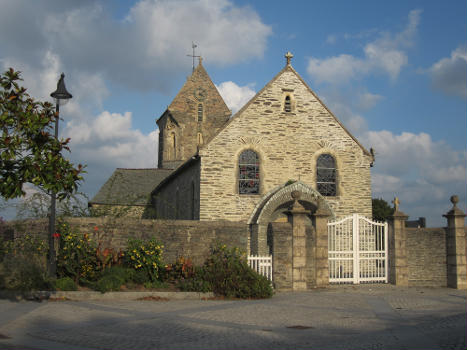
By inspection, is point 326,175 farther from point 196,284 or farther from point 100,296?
point 100,296

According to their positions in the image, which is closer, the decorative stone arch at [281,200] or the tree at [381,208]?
the decorative stone arch at [281,200]

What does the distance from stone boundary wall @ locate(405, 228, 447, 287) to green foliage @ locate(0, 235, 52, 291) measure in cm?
1114

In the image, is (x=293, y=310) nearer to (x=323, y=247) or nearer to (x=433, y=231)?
(x=323, y=247)

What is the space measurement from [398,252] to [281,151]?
766cm

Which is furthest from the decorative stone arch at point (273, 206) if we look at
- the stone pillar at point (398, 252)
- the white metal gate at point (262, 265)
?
the white metal gate at point (262, 265)

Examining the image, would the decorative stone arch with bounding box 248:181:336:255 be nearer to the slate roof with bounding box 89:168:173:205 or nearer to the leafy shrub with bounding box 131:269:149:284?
the leafy shrub with bounding box 131:269:149:284

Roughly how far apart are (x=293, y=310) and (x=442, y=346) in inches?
151

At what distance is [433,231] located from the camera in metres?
16.2

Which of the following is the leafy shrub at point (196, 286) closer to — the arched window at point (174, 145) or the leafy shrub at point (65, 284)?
the leafy shrub at point (65, 284)

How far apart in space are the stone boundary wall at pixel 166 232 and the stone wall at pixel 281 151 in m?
5.81

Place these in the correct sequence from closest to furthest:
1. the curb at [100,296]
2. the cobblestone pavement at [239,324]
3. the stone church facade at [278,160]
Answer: the cobblestone pavement at [239,324] → the curb at [100,296] → the stone church facade at [278,160]

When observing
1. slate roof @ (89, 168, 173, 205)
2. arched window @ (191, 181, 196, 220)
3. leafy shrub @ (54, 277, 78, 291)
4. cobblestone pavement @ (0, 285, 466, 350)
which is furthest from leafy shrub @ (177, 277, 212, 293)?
slate roof @ (89, 168, 173, 205)

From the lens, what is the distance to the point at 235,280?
1236 cm

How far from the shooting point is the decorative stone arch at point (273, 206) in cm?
1989
